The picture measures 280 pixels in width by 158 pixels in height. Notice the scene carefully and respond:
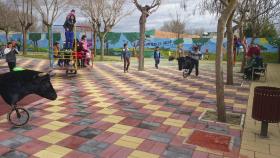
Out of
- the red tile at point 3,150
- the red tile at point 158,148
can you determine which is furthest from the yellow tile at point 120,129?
the red tile at point 3,150

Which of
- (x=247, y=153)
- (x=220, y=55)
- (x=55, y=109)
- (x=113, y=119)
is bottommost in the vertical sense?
(x=247, y=153)

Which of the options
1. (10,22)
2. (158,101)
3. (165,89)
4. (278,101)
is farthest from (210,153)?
(10,22)

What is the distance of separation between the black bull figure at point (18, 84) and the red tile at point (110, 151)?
2225mm

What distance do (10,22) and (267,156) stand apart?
46.0 meters

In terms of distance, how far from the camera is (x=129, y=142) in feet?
18.8

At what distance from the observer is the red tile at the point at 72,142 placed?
544 cm

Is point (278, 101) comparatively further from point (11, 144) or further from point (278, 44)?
point (278, 44)

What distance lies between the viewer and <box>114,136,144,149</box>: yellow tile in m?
5.56

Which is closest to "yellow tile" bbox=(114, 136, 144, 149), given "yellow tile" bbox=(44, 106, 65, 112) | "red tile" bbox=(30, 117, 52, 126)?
"red tile" bbox=(30, 117, 52, 126)

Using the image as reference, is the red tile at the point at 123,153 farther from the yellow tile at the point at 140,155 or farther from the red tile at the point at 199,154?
the red tile at the point at 199,154

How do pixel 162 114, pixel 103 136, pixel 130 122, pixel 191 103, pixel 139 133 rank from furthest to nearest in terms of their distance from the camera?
Result: pixel 191 103 < pixel 162 114 < pixel 130 122 < pixel 139 133 < pixel 103 136

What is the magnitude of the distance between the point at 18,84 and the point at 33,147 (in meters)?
1.59

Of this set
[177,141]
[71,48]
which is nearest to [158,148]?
[177,141]

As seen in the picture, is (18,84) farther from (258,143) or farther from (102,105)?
(258,143)
